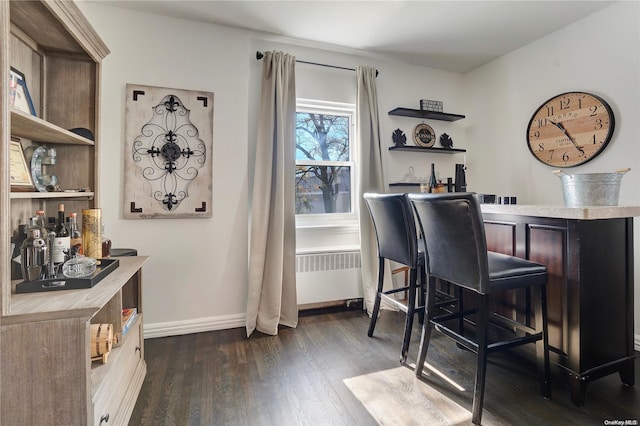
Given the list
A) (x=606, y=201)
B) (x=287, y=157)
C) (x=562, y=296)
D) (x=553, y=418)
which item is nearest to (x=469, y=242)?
(x=562, y=296)

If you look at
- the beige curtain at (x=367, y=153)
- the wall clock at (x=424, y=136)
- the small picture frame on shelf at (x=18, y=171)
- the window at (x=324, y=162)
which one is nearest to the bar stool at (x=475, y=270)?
the beige curtain at (x=367, y=153)

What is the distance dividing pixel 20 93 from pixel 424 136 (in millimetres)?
3142

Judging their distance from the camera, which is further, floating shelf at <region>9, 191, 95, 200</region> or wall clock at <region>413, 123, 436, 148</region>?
wall clock at <region>413, 123, 436, 148</region>

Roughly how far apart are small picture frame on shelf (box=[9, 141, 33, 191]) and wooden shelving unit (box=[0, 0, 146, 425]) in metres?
0.07

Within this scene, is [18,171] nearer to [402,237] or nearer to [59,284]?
[59,284]

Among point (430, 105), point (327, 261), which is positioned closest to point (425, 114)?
point (430, 105)

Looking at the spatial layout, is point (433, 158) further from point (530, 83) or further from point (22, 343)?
point (22, 343)

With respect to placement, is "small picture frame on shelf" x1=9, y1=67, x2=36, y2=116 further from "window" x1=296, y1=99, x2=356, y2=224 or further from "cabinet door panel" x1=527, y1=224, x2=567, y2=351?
"cabinet door panel" x1=527, y1=224, x2=567, y2=351

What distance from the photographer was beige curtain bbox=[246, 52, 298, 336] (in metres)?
2.49

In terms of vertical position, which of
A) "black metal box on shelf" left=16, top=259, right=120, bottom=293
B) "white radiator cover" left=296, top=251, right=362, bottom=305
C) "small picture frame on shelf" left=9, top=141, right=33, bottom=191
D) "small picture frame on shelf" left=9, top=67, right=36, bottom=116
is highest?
"small picture frame on shelf" left=9, top=67, right=36, bottom=116

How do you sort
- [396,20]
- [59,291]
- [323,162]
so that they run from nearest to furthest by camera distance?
[59,291] → [396,20] → [323,162]

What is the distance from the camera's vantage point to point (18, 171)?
1.35 metres

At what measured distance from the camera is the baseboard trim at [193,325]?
235 cm

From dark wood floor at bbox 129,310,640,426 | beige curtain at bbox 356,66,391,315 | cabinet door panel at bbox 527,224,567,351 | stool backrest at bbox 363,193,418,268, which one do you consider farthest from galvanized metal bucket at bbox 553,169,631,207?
beige curtain at bbox 356,66,391,315
